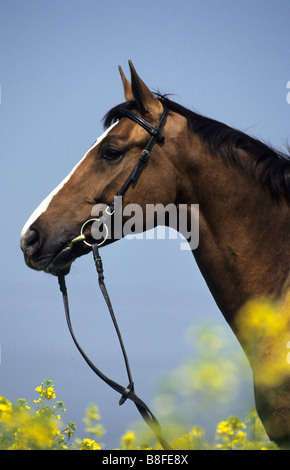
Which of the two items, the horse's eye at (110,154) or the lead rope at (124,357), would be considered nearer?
the lead rope at (124,357)

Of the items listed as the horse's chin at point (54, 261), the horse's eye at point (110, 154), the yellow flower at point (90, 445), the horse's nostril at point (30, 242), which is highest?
the horse's eye at point (110, 154)

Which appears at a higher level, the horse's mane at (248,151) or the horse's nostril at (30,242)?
the horse's mane at (248,151)

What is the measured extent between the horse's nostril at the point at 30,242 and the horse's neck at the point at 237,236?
1512mm

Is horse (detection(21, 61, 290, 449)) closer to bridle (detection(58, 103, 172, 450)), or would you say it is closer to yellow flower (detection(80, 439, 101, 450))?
bridle (detection(58, 103, 172, 450))

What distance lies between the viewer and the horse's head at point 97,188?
15.6ft

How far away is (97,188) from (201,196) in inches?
39.4

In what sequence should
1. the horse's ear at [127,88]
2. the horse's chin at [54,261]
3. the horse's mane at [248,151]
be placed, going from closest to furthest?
1. the horse's mane at [248,151]
2. the horse's chin at [54,261]
3. the horse's ear at [127,88]

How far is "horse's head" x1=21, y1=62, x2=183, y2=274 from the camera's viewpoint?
4.77 metres

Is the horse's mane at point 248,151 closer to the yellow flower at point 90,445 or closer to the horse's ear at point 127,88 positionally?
the horse's ear at point 127,88

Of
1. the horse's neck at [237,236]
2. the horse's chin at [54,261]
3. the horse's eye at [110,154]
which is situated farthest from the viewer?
the horse's eye at [110,154]

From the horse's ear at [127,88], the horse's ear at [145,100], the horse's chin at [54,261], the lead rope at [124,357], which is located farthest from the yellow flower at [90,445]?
the horse's ear at [127,88]

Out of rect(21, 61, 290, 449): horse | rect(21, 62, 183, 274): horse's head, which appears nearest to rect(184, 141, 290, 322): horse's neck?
rect(21, 61, 290, 449): horse

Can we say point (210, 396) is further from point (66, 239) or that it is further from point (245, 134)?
point (245, 134)

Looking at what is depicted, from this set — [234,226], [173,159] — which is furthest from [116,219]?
[234,226]
